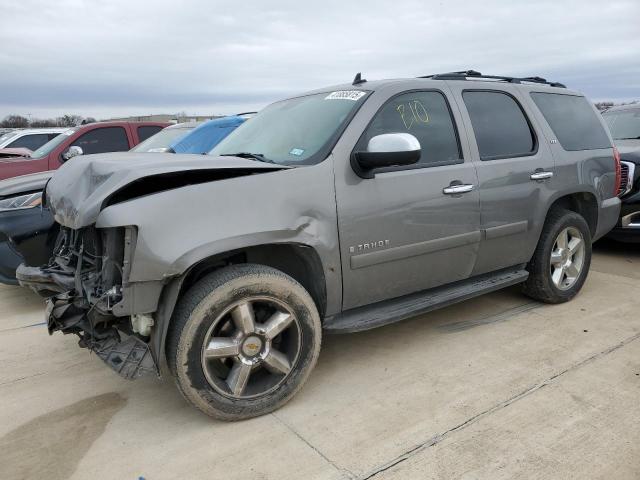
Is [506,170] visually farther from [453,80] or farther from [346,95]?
[346,95]

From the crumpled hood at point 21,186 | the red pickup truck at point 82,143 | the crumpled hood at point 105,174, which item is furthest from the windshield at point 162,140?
the crumpled hood at point 105,174

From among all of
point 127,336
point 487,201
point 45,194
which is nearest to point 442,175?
point 487,201

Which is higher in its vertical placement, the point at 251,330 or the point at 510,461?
the point at 251,330

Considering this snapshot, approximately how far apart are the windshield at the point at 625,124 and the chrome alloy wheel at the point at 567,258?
11.1ft

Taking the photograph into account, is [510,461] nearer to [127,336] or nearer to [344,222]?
[344,222]

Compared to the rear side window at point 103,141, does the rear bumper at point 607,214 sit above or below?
below

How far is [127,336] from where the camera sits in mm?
2795

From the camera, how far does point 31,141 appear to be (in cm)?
1196

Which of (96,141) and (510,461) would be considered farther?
(96,141)

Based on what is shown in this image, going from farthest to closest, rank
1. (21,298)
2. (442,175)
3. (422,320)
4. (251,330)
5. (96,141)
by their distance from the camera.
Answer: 1. (96,141)
2. (21,298)
3. (422,320)
4. (442,175)
5. (251,330)

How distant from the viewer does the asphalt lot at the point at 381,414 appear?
2.43m

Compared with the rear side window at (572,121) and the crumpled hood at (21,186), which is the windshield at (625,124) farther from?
the crumpled hood at (21,186)

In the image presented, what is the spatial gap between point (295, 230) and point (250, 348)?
67cm

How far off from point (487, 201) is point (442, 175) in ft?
1.56
